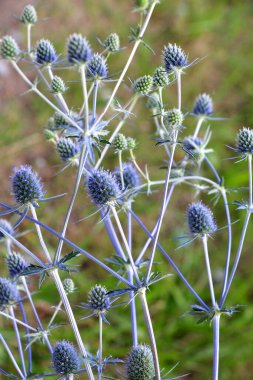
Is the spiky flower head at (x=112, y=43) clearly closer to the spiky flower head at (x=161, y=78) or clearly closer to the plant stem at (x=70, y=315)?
the spiky flower head at (x=161, y=78)

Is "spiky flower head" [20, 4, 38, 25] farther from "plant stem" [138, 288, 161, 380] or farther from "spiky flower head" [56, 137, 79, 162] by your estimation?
"plant stem" [138, 288, 161, 380]

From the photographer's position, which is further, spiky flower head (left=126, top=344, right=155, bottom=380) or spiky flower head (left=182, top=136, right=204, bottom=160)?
spiky flower head (left=182, top=136, right=204, bottom=160)

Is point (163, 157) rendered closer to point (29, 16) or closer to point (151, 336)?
point (29, 16)

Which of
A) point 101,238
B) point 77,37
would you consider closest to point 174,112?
point 77,37

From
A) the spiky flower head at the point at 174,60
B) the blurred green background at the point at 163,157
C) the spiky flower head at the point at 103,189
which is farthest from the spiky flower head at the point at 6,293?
the spiky flower head at the point at 174,60

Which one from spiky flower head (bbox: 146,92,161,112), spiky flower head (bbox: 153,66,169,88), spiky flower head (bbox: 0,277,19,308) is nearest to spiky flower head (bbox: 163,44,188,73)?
spiky flower head (bbox: 153,66,169,88)

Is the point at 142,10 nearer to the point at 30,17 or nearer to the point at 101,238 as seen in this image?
the point at 30,17
